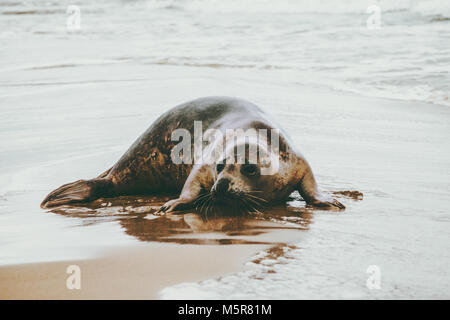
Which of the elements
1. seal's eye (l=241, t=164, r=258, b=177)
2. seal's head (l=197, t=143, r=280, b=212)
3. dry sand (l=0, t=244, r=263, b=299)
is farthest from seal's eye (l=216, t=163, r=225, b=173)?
dry sand (l=0, t=244, r=263, b=299)

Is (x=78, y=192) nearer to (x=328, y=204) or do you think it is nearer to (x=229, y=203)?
(x=229, y=203)

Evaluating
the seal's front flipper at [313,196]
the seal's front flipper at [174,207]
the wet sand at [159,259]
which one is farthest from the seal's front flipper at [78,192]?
the seal's front flipper at [313,196]

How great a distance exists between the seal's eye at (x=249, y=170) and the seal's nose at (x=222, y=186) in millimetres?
128

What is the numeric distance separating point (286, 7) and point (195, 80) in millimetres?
16989

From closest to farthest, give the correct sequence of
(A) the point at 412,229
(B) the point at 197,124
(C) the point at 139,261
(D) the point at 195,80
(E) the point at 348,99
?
1. (C) the point at 139,261
2. (A) the point at 412,229
3. (B) the point at 197,124
4. (E) the point at 348,99
5. (D) the point at 195,80

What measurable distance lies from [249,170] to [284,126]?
305 cm

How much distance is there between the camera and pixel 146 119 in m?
7.59

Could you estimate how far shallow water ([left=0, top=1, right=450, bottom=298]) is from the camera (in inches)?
126

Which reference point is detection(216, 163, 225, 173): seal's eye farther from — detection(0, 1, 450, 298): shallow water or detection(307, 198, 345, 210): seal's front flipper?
detection(307, 198, 345, 210): seal's front flipper

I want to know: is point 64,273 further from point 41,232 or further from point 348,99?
point 348,99

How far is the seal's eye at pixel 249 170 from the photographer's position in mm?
4145

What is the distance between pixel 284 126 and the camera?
7.16 metres

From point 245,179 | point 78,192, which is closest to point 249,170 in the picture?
point 245,179
